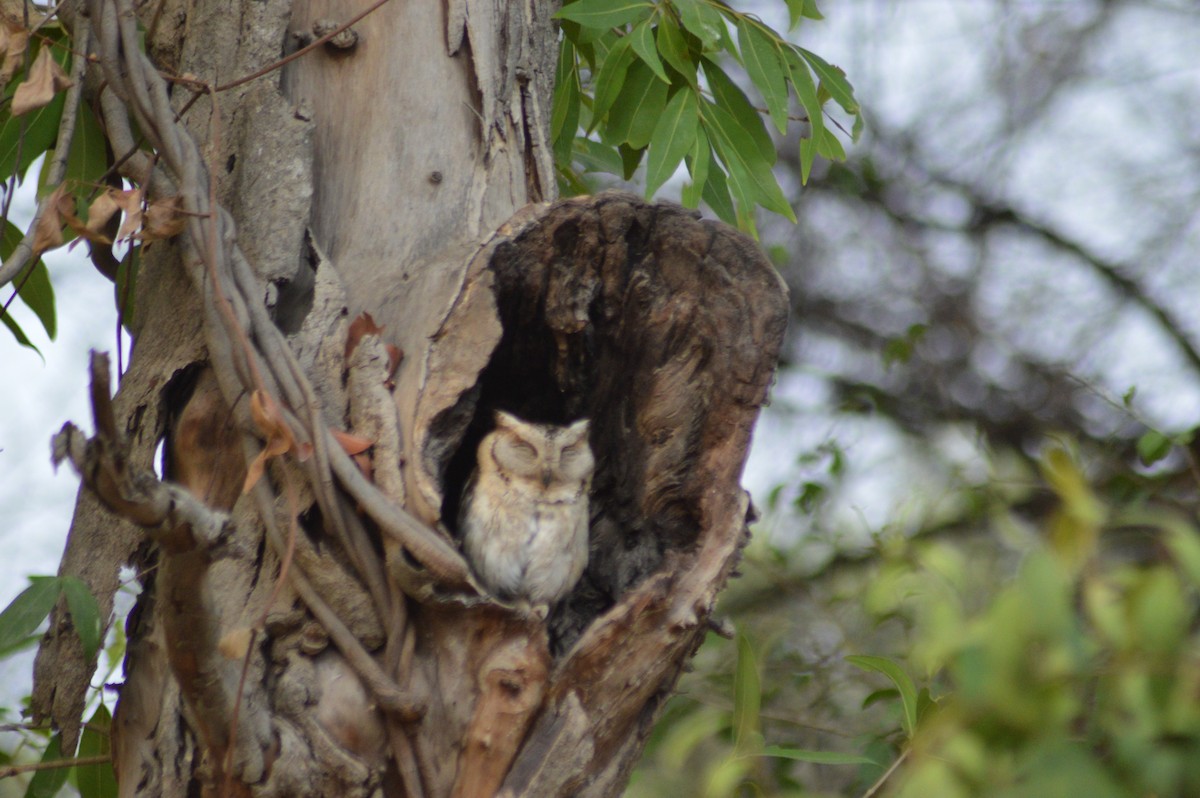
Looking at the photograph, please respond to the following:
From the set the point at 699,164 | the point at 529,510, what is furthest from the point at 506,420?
the point at 699,164

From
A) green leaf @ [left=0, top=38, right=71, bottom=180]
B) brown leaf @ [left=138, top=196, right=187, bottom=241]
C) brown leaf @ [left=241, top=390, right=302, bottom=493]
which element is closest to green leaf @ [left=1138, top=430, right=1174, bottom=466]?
brown leaf @ [left=241, top=390, right=302, bottom=493]

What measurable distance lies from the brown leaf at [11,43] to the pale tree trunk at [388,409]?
14 cm

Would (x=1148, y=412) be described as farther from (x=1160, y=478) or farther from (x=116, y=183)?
(x=116, y=183)

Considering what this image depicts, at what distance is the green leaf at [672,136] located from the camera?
2.40 m

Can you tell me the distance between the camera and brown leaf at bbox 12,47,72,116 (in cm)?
187

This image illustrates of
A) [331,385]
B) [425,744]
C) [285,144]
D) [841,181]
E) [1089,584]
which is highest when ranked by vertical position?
[285,144]

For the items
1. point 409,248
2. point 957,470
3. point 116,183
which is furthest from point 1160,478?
point 116,183

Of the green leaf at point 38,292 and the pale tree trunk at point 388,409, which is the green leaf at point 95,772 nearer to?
the pale tree trunk at point 388,409

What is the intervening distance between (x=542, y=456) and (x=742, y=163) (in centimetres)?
77

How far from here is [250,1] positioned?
2.25 m

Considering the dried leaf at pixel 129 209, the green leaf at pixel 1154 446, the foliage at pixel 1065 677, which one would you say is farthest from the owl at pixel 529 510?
the green leaf at pixel 1154 446

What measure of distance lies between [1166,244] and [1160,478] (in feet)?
5.16

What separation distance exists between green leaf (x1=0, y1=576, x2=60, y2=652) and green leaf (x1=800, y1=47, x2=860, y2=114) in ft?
6.00

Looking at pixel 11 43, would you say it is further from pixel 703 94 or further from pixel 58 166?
pixel 703 94
